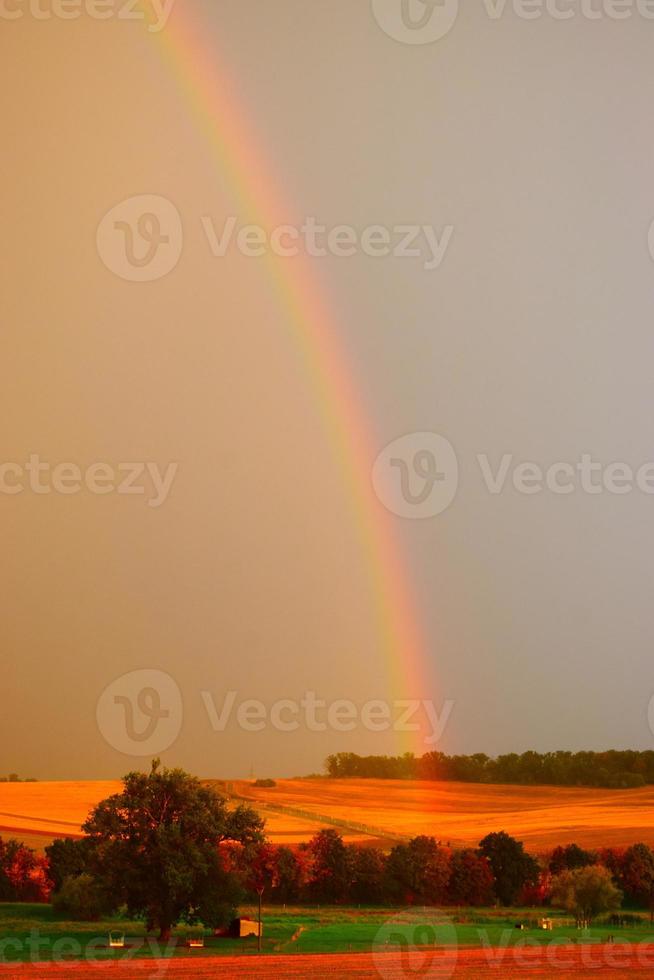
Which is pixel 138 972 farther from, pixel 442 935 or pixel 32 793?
pixel 32 793

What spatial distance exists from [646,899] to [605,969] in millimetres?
34552

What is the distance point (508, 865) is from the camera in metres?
96.6

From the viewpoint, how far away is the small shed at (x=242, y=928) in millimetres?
72262

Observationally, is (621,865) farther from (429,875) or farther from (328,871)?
(328,871)

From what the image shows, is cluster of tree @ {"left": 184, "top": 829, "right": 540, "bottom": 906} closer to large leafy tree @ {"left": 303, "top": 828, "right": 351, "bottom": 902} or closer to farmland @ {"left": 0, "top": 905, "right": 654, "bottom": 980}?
large leafy tree @ {"left": 303, "top": 828, "right": 351, "bottom": 902}

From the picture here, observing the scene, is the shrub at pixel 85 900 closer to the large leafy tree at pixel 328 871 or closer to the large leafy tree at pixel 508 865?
the large leafy tree at pixel 328 871

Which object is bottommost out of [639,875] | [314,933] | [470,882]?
[314,933]

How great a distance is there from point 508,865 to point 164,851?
115 feet

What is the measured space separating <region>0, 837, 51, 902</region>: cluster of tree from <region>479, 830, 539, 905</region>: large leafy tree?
29101mm

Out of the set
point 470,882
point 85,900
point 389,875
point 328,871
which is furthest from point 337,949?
point 470,882

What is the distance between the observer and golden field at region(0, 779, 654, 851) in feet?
358

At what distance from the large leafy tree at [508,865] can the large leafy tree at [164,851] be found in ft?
87.1

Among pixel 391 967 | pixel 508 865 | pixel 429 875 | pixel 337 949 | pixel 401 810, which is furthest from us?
pixel 401 810

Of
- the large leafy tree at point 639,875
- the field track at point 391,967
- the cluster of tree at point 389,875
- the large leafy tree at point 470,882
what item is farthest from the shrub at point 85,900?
the large leafy tree at point 639,875
